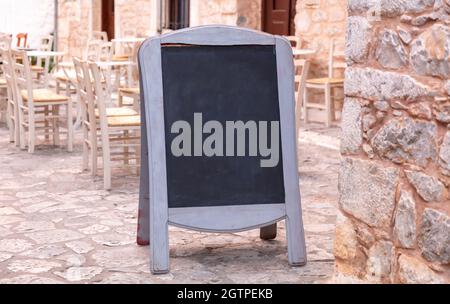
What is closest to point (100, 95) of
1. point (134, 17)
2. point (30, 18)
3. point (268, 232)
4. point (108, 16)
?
point (268, 232)

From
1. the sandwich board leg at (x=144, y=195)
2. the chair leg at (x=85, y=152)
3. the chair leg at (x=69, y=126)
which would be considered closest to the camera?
the sandwich board leg at (x=144, y=195)

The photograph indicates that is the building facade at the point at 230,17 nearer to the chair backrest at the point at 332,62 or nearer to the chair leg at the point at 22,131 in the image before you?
the chair backrest at the point at 332,62

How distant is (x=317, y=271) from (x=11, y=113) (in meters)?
4.58

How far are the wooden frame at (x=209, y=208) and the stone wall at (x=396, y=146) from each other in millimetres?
520

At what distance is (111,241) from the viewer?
161 inches

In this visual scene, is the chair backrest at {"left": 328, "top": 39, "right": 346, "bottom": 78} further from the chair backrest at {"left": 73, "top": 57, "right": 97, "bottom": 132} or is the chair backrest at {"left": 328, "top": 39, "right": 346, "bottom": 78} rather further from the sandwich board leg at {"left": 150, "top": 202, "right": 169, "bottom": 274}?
the sandwich board leg at {"left": 150, "top": 202, "right": 169, "bottom": 274}

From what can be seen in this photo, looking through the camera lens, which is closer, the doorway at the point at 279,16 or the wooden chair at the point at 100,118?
the wooden chair at the point at 100,118

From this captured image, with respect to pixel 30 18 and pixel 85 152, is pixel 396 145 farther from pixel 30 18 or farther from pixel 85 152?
pixel 30 18

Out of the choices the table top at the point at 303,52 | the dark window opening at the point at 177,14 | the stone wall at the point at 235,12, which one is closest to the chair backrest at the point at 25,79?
the table top at the point at 303,52

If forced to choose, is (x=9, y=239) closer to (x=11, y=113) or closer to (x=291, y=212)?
(x=291, y=212)

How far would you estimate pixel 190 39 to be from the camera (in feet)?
11.5

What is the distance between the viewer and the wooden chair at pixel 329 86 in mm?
8273

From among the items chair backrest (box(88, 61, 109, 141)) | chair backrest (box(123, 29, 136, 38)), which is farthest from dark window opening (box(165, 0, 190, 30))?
chair backrest (box(88, 61, 109, 141))

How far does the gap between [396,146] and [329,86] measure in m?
5.56
